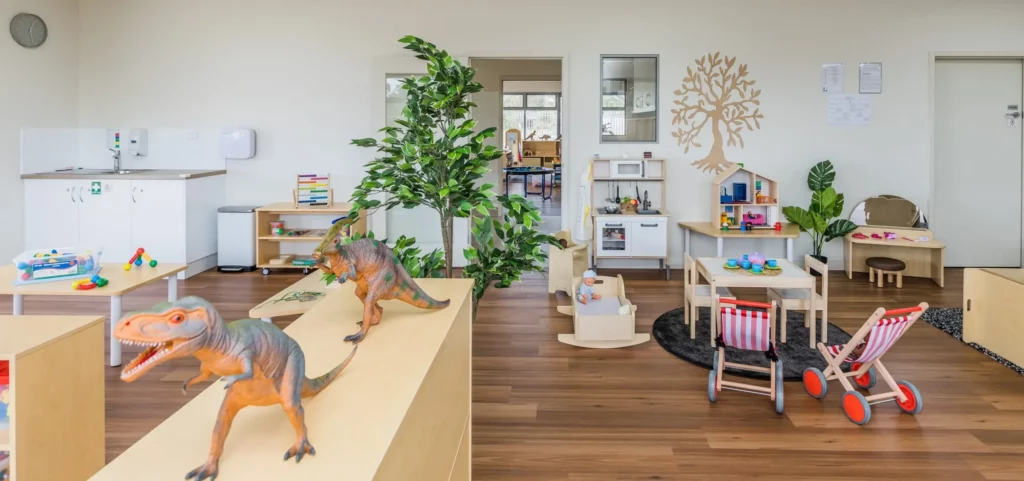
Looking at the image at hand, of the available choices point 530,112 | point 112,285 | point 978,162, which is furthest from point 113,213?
point 530,112

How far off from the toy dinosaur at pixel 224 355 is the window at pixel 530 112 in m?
16.9

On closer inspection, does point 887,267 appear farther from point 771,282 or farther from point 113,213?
point 113,213

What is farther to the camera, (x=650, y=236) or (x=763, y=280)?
(x=650, y=236)

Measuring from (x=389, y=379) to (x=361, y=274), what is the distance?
438 mm

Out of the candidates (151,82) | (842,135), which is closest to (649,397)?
(842,135)

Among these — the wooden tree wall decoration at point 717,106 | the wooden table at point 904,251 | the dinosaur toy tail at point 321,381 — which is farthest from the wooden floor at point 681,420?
the wooden tree wall decoration at point 717,106

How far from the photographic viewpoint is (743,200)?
23.1 feet

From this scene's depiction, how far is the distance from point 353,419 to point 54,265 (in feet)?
11.9

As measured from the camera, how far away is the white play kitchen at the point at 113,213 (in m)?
6.63

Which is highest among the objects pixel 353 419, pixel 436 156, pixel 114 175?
pixel 114 175

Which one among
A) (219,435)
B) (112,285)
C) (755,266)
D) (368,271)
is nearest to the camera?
(219,435)

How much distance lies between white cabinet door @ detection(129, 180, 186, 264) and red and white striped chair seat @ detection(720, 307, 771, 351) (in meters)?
5.31

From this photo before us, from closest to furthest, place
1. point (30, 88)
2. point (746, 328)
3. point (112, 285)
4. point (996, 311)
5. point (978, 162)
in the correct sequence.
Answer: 1. point (746, 328)
2. point (112, 285)
3. point (996, 311)
4. point (30, 88)
5. point (978, 162)

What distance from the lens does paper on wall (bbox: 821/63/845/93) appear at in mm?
7227
